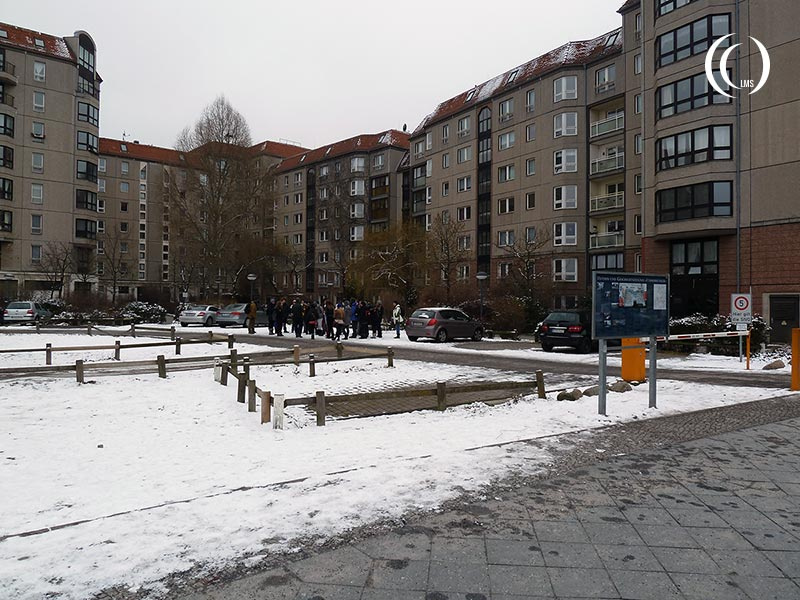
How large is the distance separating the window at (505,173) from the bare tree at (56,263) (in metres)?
36.3

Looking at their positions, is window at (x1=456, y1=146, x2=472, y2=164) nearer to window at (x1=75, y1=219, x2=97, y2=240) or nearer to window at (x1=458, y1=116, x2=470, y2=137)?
window at (x1=458, y1=116, x2=470, y2=137)

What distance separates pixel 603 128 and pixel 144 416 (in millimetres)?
37648

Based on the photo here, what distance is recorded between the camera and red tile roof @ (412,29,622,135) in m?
40.6

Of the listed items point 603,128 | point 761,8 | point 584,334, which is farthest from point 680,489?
point 603,128

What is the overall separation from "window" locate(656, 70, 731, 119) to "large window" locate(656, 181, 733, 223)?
12.8 ft

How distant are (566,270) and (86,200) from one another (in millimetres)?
46086

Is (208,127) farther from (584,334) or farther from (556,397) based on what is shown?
→ (556,397)

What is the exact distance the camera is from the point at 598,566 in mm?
3787

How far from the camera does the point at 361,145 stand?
66.2m

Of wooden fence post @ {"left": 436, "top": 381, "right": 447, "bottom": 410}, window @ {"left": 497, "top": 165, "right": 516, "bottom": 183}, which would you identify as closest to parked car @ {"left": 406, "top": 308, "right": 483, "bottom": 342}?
wooden fence post @ {"left": 436, "top": 381, "right": 447, "bottom": 410}

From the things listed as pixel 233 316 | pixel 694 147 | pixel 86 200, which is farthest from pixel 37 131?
pixel 694 147

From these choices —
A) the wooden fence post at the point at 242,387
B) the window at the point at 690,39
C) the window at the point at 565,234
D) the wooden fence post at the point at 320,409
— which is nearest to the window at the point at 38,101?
the window at the point at 565,234

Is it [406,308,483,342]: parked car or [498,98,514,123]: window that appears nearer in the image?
[406,308,483,342]: parked car

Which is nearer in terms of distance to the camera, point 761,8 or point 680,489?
point 680,489
